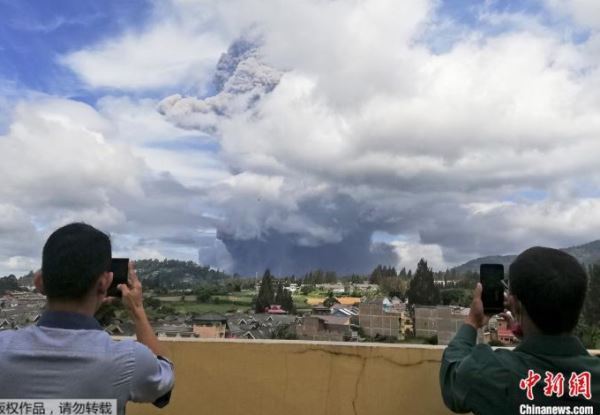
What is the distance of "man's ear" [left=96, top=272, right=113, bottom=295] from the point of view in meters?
1.98

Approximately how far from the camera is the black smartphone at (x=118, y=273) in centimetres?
219

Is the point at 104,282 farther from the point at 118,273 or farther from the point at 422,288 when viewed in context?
the point at 422,288

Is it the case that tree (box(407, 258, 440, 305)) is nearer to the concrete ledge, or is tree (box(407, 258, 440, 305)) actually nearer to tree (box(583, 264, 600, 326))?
tree (box(583, 264, 600, 326))

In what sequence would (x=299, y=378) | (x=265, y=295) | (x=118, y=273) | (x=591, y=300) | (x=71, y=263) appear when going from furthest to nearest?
(x=265, y=295) < (x=591, y=300) < (x=299, y=378) < (x=118, y=273) < (x=71, y=263)

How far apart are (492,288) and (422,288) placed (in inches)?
1660

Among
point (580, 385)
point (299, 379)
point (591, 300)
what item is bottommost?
point (299, 379)

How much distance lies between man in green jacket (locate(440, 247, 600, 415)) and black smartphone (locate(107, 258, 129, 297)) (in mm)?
1307

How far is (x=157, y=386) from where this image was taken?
201 cm

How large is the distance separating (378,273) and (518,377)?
76.6 meters

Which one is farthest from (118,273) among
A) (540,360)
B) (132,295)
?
(540,360)

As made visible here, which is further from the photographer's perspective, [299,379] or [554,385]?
[299,379]

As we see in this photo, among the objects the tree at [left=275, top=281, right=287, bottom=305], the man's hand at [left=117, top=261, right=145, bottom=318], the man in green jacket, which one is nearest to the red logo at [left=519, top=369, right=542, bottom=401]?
the man in green jacket

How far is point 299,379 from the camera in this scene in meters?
3.12

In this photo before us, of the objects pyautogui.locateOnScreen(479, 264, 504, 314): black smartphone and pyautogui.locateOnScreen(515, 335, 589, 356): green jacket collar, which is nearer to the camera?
pyautogui.locateOnScreen(515, 335, 589, 356): green jacket collar
